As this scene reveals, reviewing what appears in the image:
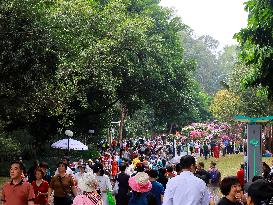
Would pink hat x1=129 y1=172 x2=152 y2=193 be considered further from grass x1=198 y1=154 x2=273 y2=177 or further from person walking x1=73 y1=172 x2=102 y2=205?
grass x1=198 y1=154 x2=273 y2=177

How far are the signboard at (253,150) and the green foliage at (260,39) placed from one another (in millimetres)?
1775

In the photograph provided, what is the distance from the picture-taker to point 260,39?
53.9 feet

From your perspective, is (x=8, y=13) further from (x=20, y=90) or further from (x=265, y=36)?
(x=265, y=36)

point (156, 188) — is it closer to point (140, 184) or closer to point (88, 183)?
point (140, 184)

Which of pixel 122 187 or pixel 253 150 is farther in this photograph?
pixel 253 150

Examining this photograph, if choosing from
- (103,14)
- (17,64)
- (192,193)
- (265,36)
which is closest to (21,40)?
(17,64)

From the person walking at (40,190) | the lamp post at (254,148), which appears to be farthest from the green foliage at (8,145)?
the person walking at (40,190)

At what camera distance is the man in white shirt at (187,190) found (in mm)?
7352

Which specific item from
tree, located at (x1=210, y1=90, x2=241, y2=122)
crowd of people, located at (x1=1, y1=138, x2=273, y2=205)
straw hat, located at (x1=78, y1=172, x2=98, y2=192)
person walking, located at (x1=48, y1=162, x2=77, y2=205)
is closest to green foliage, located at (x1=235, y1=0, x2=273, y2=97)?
crowd of people, located at (x1=1, y1=138, x2=273, y2=205)

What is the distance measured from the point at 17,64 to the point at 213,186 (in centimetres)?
803

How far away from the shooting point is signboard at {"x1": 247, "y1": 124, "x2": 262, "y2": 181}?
16.1 m

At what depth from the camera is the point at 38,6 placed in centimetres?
1920

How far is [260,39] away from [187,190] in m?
9.93

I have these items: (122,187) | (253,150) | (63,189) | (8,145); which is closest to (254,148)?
(253,150)
